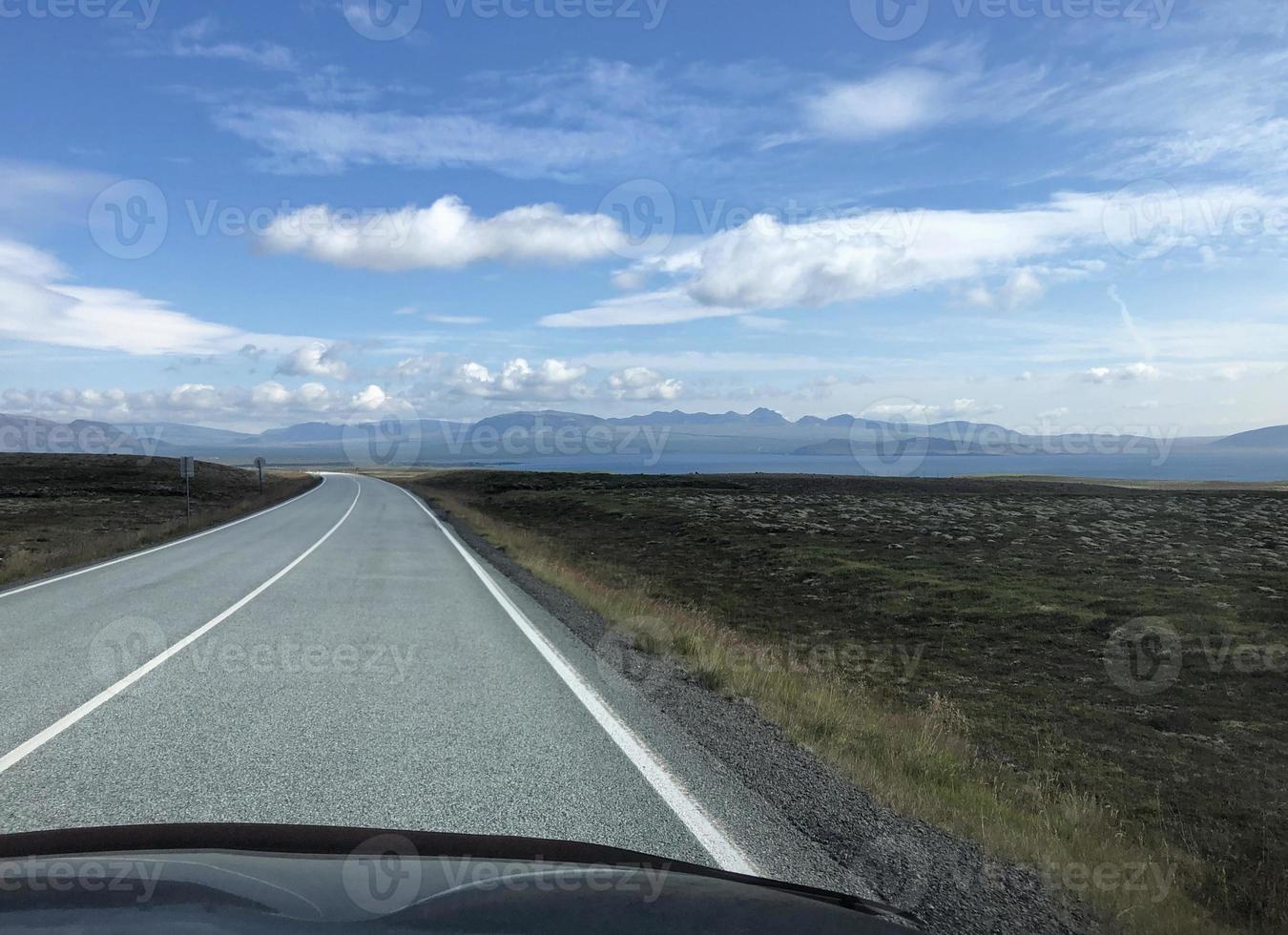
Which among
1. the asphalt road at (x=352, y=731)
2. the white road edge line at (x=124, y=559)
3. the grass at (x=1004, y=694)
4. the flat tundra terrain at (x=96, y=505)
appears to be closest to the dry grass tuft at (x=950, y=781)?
the grass at (x=1004, y=694)

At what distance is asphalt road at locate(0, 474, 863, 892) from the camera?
465 centimetres

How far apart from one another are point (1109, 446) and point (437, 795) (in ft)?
223

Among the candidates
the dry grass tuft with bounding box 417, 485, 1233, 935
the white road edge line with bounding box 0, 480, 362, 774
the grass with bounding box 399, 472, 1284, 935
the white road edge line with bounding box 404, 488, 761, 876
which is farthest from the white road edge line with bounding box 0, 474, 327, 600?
the dry grass tuft with bounding box 417, 485, 1233, 935

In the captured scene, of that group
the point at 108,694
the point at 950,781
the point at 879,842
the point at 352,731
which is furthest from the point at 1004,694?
the point at 108,694

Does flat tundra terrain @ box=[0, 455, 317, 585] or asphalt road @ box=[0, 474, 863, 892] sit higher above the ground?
asphalt road @ box=[0, 474, 863, 892]

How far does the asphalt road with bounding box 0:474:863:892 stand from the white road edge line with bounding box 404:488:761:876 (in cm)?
2

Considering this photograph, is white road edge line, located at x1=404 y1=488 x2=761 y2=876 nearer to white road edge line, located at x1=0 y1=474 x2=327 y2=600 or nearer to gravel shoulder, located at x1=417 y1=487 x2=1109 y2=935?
gravel shoulder, located at x1=417 y1=487 x2=1109 y2=935

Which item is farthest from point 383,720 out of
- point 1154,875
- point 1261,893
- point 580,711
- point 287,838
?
point 1261,893

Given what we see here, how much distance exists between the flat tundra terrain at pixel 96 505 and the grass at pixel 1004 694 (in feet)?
32.4

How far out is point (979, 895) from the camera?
398 centimetres

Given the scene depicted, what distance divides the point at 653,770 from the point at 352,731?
7.43 feet

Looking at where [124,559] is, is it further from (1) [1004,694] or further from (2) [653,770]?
(2) [653,770]

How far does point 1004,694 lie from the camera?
1227 cm

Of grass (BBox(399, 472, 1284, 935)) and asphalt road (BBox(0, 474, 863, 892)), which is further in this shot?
grass (BBox(399, 472, 1284, 935))
